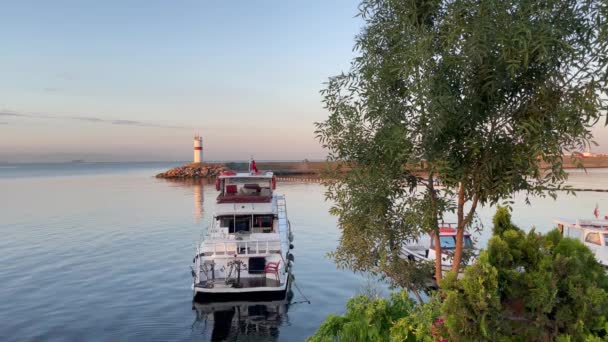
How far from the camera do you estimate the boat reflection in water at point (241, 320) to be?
62.7 feet

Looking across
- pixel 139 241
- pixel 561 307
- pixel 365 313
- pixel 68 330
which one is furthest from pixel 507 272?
pixel 139 241

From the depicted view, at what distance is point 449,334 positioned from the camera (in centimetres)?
576

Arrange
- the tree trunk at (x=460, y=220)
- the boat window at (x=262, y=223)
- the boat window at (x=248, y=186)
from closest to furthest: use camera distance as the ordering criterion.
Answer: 1. the tree trunk at (x=460, y=220)
2. the boat window at (x=262, y=223)
3. the boat window at (x=248, y=186)

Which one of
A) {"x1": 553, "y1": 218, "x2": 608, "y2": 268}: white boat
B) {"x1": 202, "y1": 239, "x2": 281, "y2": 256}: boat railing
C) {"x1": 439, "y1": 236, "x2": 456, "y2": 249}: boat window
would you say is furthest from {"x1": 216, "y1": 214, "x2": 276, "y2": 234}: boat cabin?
{"x1": 553, "y1": 218, "x2": 608, "y2": 268}: white boat

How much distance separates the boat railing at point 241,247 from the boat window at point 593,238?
18.0 metres

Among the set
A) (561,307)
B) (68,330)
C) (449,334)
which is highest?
(561,307)

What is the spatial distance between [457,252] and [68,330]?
60.6ft

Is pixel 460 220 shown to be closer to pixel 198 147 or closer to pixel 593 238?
pixel 593 238

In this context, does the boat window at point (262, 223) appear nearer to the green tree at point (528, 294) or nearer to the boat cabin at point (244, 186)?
the boat cabin at point (244, 186)

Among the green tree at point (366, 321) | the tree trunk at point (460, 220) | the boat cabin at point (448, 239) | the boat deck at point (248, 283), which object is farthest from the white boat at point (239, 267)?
the green tree at point (366, 321)

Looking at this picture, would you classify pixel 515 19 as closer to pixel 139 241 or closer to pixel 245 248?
pixel 245 248

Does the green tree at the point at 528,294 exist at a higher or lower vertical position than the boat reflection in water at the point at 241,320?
higher

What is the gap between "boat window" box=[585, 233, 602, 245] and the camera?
954 inches

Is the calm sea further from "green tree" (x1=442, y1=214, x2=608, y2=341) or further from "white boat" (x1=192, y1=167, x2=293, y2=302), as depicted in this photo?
"green tree" (x1=442, y1=214, x2=608, y2=341)
